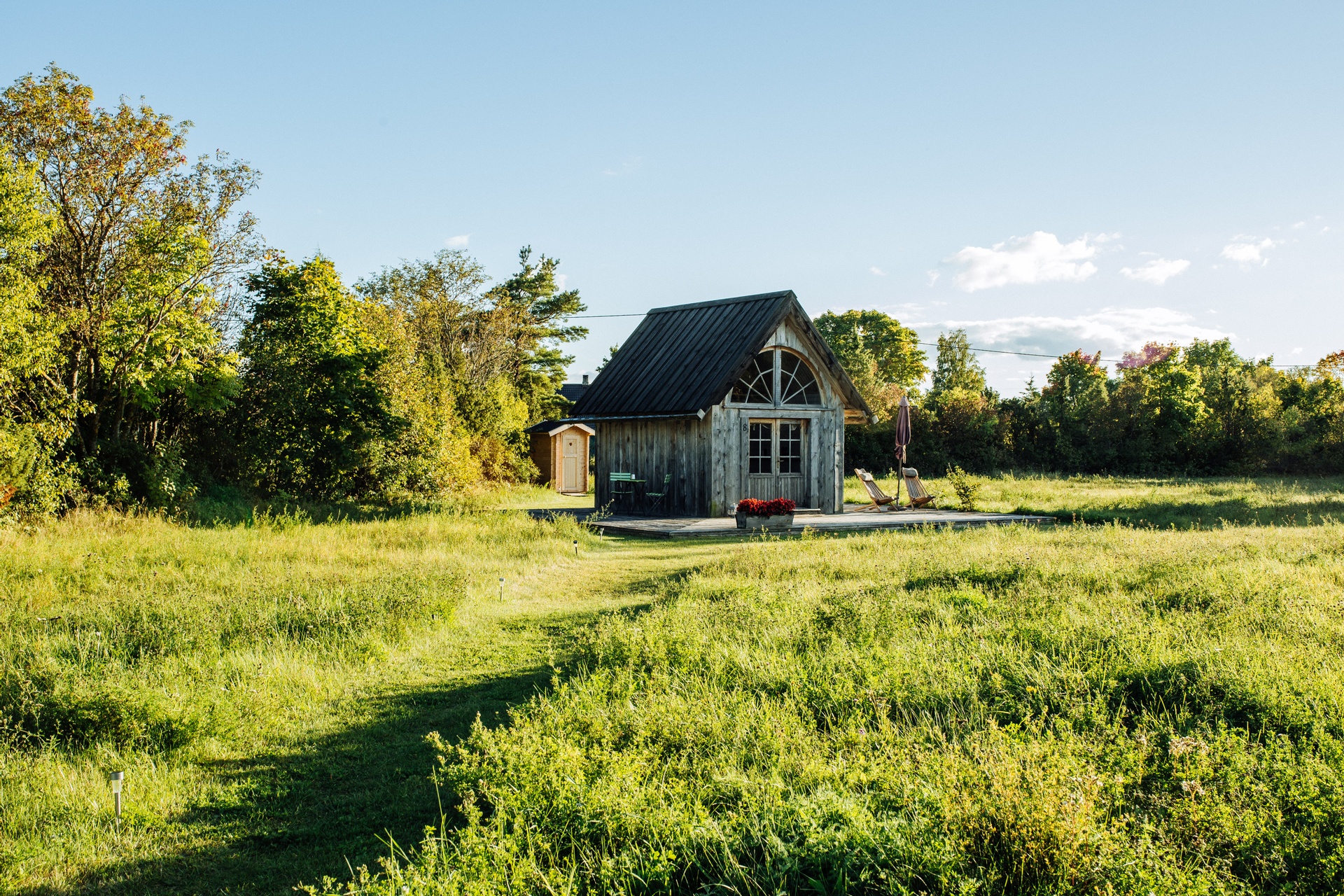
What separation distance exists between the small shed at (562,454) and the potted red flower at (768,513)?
16.7 meters

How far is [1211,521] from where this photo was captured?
16938 millimetres

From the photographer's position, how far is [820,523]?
18.2 metres

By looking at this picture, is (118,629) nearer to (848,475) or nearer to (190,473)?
(190,473)

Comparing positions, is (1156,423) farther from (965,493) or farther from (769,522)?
(769,522)

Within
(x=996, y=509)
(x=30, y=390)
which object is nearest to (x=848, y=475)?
(x=996, y=509)

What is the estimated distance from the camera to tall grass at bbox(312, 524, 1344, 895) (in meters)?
3.14

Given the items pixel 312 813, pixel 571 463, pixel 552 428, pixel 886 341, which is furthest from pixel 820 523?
pixel 886 341

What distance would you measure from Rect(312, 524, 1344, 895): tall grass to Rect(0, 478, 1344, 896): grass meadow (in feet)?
0.07

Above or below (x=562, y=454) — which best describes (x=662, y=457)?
below

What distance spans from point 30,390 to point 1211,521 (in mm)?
22386

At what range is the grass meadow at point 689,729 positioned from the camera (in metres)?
3.24

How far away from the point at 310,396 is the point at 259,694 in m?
15.2

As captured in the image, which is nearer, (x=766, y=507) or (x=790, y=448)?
(x=766, y=507)

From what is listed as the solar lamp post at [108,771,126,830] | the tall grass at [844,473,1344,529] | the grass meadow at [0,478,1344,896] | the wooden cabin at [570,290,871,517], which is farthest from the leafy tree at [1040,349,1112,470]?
the solar lamp post at [108,771,126,830]
